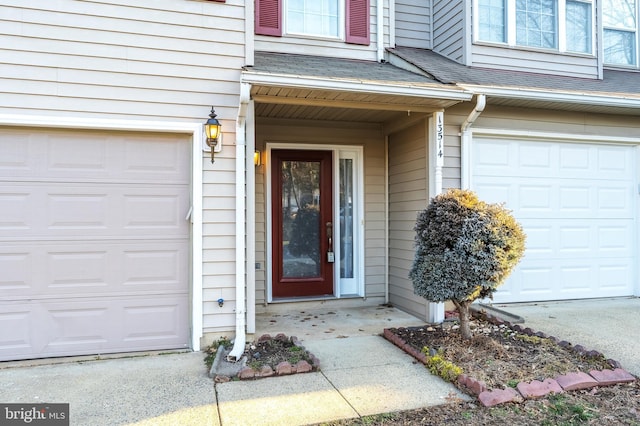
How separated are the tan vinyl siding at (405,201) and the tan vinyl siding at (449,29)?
1433mm

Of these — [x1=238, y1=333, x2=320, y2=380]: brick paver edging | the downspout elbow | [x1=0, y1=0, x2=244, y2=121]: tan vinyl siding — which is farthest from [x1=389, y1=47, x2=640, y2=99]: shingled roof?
[x1=238, y1=333, x2=320, y2=380]: brick paver edging

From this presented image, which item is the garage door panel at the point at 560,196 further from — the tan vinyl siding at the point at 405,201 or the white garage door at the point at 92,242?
the white garage door at the point at 92,242

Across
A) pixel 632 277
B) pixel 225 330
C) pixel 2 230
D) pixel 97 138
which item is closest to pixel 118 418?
pixel 225 330

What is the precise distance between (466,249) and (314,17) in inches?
143

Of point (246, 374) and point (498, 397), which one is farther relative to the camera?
point (246, 374)

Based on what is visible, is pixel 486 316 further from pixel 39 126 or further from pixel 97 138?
pixel 39 126

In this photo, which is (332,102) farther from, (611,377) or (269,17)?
(611,377)

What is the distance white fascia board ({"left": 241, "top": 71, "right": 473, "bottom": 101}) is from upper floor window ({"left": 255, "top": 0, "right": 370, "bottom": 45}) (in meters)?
1.80

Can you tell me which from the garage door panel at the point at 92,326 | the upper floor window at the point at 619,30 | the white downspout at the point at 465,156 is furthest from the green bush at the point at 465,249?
the upper floor window at the point at 619,30

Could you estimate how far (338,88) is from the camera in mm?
3883

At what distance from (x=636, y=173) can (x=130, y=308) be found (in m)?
6.47

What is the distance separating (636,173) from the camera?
5871 millimetres

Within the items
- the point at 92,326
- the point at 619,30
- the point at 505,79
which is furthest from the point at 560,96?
the point at 92,326

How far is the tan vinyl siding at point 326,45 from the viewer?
5254mm
